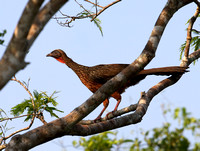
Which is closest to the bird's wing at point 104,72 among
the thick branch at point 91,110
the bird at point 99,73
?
the bird at point 99,73

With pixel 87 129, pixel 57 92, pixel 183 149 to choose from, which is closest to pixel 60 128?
pixel 87 129

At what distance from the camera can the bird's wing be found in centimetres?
614

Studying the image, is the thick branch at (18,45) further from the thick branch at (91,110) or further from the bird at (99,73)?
the bird at (99,73)

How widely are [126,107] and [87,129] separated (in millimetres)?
1158

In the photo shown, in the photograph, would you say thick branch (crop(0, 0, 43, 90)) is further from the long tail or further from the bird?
the long tail

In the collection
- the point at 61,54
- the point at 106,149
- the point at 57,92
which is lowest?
the point at 106,149

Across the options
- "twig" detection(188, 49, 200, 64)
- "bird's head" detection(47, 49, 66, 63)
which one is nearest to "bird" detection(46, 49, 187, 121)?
"bird's head" detection(47, 49, 66, 63)

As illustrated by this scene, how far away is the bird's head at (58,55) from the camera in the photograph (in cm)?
655

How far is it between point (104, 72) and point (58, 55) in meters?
1.03

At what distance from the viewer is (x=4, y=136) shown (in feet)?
15.7

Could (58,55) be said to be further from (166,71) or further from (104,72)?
(166,71)

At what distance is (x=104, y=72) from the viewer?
6.25m

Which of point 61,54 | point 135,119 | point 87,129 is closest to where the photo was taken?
point 87,129

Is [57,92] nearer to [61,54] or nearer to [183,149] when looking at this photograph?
[61,54]
